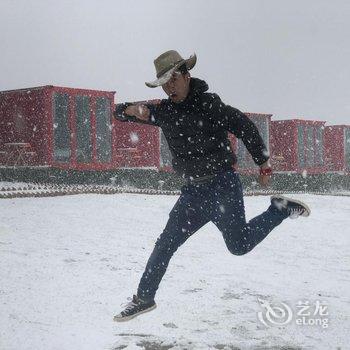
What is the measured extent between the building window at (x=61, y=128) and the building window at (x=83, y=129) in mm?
361

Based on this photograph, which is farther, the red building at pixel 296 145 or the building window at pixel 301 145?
the building window at pixel 301 145

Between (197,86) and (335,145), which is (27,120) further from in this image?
(335,145)

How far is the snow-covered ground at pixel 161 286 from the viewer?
4.04 meters

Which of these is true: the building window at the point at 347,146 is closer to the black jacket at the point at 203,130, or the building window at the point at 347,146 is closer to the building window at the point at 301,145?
the building window at the point at 301,145

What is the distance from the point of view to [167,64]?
12.1 feet

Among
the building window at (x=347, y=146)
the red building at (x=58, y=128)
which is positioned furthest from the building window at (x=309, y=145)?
the red building at (x=58, y=128)

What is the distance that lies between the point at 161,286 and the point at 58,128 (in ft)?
41.3

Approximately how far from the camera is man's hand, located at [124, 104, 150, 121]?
3.85 meters

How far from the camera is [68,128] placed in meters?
17.5

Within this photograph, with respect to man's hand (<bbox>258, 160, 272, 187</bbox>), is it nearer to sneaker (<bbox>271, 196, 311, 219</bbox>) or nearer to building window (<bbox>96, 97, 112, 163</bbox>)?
sneaker (<bbox>271, 196, 311, 219</bbox>)

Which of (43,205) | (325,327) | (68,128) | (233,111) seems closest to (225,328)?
(325,327)

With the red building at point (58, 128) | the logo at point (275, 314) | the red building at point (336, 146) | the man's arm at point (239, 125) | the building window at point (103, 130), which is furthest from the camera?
the red building at point (336, 146)

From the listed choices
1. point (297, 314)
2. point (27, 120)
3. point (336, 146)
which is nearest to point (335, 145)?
point (336, 146)

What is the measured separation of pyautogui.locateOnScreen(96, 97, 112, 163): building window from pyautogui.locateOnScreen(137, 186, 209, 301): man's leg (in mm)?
14382
